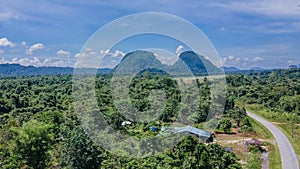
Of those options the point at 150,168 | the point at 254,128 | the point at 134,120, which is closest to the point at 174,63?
the point at 150,168

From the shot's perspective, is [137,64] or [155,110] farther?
[155,110]

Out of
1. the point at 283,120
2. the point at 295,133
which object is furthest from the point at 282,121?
the point at 295,133

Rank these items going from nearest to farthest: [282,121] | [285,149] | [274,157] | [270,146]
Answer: [274,157]
[285,149]
[270,146]
[282,121]

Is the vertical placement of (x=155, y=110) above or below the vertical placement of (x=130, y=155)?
above

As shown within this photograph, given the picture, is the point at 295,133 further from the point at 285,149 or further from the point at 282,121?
the point at 285,149

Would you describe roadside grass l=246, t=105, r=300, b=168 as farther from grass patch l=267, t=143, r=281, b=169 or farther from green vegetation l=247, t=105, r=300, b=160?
grass patch l=267, t=143, r=281, b=169

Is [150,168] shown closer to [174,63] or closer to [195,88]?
[174,63]
